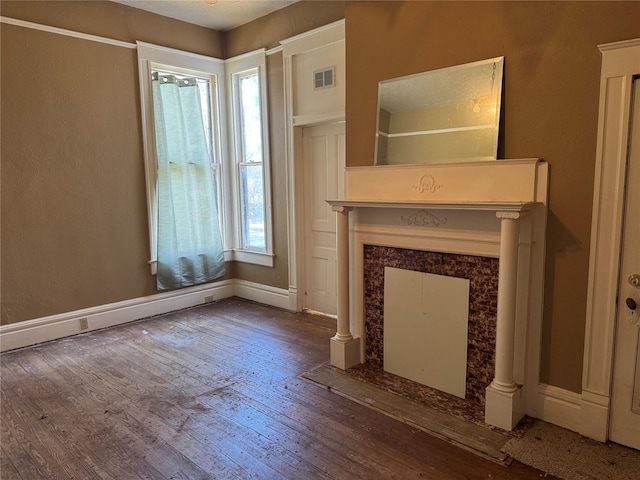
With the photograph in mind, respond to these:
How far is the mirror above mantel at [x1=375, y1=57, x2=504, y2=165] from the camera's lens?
2.54 m

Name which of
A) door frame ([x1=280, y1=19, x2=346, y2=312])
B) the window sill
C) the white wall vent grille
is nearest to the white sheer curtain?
the window sill

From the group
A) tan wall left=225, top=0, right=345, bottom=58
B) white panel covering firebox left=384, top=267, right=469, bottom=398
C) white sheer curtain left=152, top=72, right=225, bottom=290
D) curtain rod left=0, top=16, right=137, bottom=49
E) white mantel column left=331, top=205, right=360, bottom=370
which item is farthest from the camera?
white sheer curtain left=152, top=72, right=225, bottom=290

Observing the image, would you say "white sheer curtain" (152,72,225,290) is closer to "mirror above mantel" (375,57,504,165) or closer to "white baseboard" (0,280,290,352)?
"white baseboard" (0,280,290,352)

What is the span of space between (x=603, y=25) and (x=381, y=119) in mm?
1351

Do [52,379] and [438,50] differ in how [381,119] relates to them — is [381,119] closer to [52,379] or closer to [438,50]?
[438,50]

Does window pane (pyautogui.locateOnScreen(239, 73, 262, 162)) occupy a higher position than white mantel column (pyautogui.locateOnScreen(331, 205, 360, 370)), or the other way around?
window pane (pyautogui.locateOnScreen(239, 73, 262, 162))

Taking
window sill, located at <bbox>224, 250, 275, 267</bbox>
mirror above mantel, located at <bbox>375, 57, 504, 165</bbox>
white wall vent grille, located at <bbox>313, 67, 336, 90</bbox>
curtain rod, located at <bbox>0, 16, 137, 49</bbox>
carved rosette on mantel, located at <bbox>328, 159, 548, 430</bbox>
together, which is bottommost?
window sill, located at <bbox>224, 250, 275, 267</bbox>

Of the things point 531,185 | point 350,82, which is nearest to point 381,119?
point 350,82

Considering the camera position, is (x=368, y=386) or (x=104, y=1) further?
(x=104, y=1)

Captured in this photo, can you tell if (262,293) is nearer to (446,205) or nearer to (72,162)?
(72,162)

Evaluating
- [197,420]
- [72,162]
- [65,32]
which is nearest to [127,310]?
[72,162]

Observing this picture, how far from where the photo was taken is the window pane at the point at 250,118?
4871 mm

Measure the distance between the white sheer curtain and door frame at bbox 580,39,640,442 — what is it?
3794 millimetres

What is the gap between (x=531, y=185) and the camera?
2.40 metres
